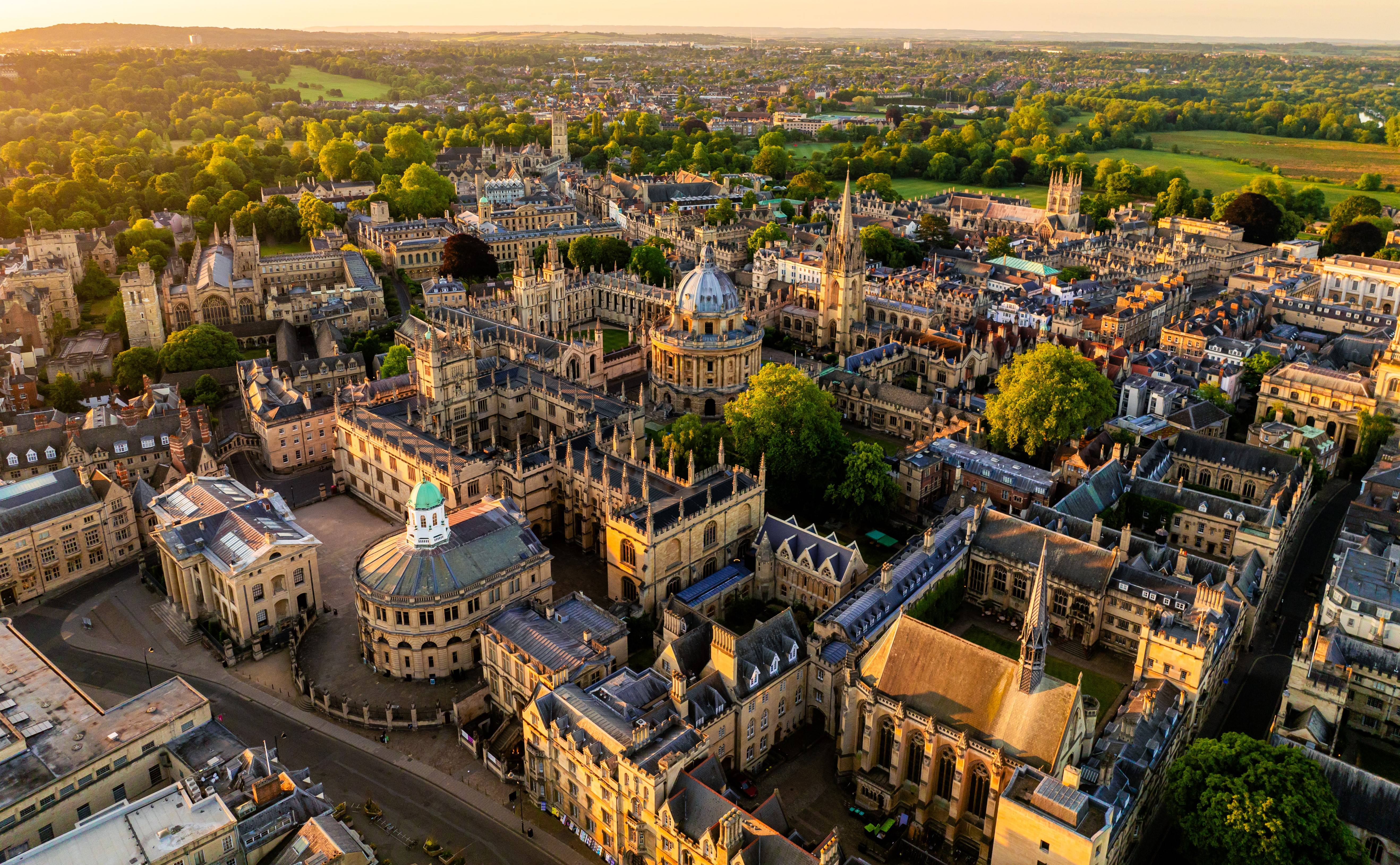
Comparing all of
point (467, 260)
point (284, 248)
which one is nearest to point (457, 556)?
point (467, 260)

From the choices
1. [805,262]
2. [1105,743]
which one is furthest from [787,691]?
[805,262]

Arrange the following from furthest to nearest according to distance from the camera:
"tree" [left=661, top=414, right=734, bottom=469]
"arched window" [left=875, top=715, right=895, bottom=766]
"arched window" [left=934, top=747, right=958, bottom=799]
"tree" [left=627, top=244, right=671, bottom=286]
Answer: "tree" [left=627, top=244, right=671, bottom=286] < "tree" [left=661, top=414, right=734, bottom=469] < "arched window" [left=875, top=715, right=895, bottom=766] < "arched window" [left=934, top=747, right=958, bottom=799]

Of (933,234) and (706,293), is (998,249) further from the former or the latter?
(706,293)

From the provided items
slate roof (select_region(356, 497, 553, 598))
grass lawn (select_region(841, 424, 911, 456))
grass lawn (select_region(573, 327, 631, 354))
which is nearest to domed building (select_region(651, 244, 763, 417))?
grass lawn (select_region(841, 424, 911, 456))

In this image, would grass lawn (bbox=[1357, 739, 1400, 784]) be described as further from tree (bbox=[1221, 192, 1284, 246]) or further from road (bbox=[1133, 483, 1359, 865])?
tree (bbox=[1221, 192, 1284, 246])

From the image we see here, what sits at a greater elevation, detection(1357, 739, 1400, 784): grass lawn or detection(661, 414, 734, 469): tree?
detection(661, 414, 734, 469): tree

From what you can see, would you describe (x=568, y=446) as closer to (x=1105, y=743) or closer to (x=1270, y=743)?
Result: (x=1105, y=743)
